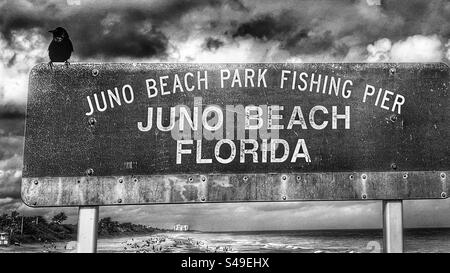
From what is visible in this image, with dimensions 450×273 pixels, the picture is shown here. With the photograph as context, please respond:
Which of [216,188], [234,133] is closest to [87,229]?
[216,188]

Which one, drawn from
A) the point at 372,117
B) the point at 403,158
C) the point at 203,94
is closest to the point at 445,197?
the point at 403,158

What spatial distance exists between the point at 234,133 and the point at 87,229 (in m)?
1.10

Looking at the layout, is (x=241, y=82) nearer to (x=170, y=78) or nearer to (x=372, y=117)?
(x=170, y=78)

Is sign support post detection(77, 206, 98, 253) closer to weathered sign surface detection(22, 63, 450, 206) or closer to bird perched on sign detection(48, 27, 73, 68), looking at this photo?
weathered sign surface detection(22, 63, 450, 206)

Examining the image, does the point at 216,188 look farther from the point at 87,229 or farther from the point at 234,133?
the point at 87,229

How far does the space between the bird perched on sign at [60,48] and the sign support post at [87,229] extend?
39.1 inches

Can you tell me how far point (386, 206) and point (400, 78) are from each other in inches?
33.6

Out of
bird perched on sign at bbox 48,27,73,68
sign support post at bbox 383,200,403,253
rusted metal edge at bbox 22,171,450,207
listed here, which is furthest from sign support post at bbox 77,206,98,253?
sign support post at bbox 383,200,403,253

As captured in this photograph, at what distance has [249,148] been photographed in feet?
9.85

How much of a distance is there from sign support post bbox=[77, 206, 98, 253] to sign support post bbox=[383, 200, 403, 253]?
1.81 meters

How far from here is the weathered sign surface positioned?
2979 millimetres

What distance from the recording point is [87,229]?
2914mm
